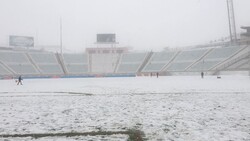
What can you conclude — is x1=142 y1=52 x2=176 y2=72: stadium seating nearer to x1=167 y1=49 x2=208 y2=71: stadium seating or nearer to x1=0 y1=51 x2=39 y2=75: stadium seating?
x1=167 y1=49 x2=208 y2=71: stadium seating

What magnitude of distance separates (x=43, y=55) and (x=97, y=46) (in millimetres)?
24618

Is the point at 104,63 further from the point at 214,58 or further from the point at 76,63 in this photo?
the point at 214,58

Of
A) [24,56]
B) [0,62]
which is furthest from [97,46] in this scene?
[0,62]

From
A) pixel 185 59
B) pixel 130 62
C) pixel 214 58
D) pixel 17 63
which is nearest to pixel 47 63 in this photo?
pixel 17 63

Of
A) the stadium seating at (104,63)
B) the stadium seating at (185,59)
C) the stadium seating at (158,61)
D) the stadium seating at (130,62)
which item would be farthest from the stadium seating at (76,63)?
the stadium seating at (185,59)

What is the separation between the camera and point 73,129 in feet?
24.4

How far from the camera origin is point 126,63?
76188 millimetres

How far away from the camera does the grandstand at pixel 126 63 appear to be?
61.3 m

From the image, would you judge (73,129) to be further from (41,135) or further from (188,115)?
(188,115)

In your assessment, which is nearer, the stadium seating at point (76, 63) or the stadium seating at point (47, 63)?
the stadium seating at point (47, 63)

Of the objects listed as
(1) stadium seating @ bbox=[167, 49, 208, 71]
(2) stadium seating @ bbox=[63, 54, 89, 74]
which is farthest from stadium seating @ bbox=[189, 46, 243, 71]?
(2) stadium seating @ bbox=[63, 54, 89, 74]

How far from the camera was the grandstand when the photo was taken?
201 ft

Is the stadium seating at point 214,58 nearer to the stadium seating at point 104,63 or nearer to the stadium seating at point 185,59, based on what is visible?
the stadium seating at point 185,59

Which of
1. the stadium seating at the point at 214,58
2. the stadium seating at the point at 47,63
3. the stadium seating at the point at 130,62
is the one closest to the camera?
the stadium seating at the point at 214,58
